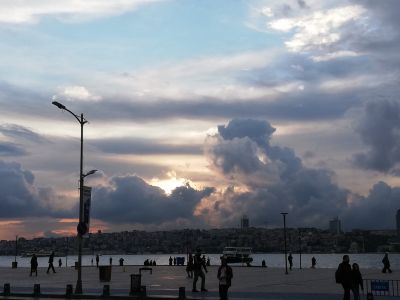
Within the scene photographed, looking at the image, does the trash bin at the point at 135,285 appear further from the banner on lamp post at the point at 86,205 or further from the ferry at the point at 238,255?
the ferry at the point at 238,255

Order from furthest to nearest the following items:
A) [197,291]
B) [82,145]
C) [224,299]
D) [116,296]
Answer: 1. [82,145]
2. [197,291]
3. [116,296]
4. [224,299]

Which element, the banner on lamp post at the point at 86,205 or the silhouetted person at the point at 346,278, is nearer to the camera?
the silhouetted person at the point at 346,278

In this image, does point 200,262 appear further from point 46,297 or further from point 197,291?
point 46,297

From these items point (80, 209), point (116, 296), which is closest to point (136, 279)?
point (116, 296)

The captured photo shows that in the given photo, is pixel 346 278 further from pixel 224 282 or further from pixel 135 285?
pixel 135 285

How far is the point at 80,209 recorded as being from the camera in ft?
106

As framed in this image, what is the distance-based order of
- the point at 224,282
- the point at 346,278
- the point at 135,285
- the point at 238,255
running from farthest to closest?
1. the point at 238,255
2. the point at 135,285
3. the point at 224,282
4. the point at 346,278

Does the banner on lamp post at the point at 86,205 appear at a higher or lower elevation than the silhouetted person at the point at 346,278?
higher

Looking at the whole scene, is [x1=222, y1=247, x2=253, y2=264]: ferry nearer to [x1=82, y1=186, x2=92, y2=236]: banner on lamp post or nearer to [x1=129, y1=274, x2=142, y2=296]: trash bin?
[x1=82, y1=186, x2=92, y2=236]: banner on lamp post

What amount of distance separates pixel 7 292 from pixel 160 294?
7.48m

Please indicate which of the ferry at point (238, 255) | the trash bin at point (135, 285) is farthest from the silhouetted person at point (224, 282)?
the ferry at point (238, 255)

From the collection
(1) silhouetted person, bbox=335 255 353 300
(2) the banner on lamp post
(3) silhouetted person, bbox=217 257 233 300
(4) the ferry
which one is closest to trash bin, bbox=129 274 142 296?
(2) the banner on lamp post

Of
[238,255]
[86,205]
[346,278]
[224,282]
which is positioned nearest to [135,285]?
[224,282]

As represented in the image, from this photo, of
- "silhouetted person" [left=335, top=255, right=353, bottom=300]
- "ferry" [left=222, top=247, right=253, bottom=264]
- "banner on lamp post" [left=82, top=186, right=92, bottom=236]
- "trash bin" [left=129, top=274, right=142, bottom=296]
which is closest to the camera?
"silhouetted person" [left=335, top=255, right=353, bottom=300]
